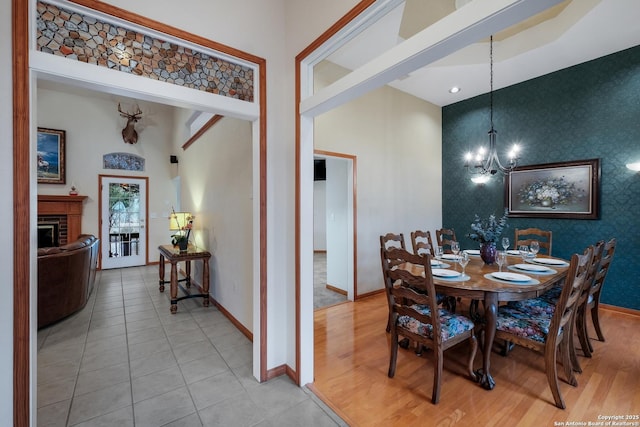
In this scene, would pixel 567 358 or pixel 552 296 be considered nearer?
pixel 567 358

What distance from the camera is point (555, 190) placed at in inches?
158

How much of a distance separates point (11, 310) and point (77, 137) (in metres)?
6.16

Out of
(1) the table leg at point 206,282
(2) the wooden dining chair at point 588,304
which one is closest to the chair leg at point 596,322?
(2) the wooden dining chair at point 588,304

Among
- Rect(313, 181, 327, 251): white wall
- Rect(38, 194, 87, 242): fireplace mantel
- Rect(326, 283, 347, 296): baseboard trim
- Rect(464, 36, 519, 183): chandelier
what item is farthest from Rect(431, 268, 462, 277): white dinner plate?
Rect(38, 194, 87, 242): fireplace mantel

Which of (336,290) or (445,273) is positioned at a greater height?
(445,273)

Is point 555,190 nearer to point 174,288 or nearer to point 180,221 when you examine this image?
point 174,288

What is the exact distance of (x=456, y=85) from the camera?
4.43 m

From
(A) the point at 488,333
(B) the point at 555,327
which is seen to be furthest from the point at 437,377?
(B) the point at 555,327

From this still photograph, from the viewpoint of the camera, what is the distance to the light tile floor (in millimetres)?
1798

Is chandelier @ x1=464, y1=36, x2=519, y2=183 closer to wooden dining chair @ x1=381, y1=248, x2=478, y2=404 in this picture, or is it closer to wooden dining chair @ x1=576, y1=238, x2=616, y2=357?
wooden dining chair @ x1=576, y1=238, x2=616, y2=357

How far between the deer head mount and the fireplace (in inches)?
88.8

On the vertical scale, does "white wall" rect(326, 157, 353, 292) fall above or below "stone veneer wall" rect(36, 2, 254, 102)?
below

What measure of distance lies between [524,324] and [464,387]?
0.65 metres

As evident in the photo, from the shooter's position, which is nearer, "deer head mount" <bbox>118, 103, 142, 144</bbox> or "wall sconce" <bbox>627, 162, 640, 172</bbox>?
"wall sconce" <bbox>627, 162, 640, 172</bbox>
